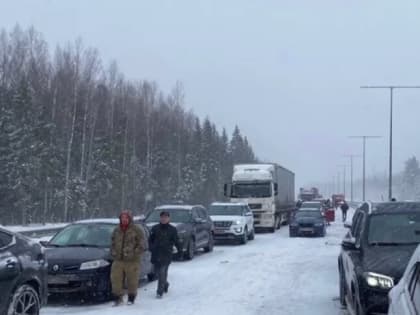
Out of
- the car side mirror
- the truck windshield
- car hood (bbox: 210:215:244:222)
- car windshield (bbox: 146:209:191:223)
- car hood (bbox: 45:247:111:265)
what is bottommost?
car hood (bbox: 45:247:111:265)

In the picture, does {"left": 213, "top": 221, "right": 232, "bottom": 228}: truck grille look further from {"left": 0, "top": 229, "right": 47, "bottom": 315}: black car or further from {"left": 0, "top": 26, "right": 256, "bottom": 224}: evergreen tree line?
{"left": 0, "top": 26, "right": 256, "bottom": 224}: evergreen tree line

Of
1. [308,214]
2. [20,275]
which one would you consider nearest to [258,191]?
[308,214]

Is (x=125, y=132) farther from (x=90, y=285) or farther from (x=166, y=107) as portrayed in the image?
(x=90, y=285)

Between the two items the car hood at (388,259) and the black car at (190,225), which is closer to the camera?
the car hood at (388,259)

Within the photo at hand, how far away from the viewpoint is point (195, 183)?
317 ft

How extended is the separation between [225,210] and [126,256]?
19.5m

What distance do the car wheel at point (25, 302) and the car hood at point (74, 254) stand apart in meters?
2.88

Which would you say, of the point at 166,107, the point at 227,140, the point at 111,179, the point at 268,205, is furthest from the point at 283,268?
the point at 227,140

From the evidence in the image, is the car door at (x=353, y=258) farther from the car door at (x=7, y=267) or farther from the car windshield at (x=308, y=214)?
the car windshield at (x=308, y=214)

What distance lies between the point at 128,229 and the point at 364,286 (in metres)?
5.37

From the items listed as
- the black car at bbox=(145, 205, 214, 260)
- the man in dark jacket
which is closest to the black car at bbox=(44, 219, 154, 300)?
the man in dark jacket

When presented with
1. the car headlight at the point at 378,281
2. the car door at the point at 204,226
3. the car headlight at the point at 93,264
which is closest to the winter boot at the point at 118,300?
the car headlight at the point at 93,264

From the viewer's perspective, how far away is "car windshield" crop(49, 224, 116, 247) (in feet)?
47.5

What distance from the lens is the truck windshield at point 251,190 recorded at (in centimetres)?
4034
